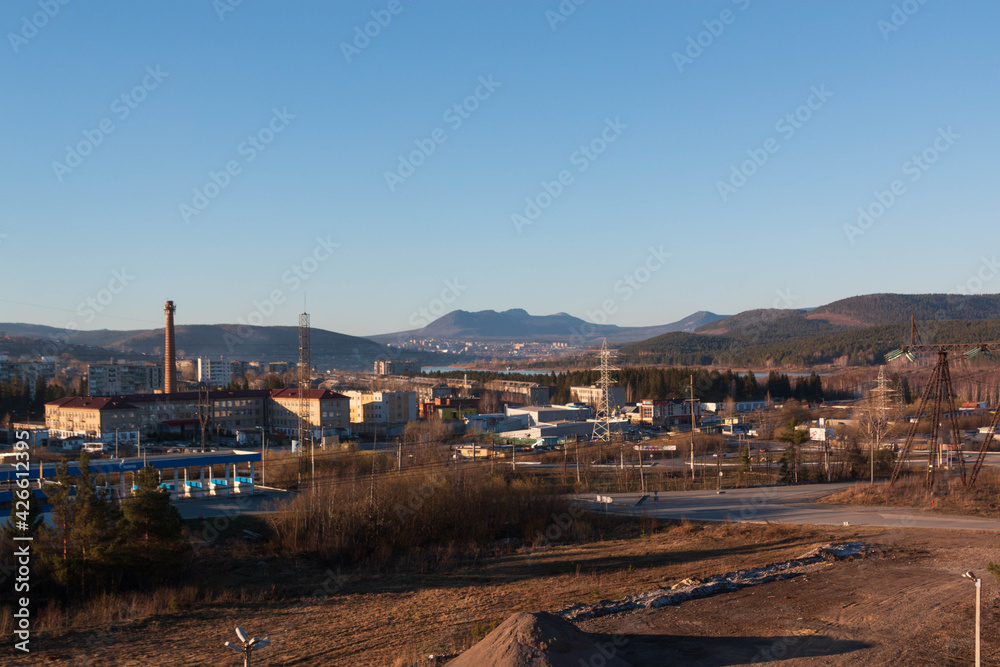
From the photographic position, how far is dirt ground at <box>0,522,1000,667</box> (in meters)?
7.62

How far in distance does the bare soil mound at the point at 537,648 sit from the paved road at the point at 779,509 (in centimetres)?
1152

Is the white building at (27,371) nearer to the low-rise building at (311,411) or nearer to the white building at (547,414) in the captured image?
the low-rise building at (311,411)

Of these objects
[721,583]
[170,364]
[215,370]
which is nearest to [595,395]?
[170,364]

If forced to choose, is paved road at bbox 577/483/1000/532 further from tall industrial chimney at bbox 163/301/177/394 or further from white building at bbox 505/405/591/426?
tall industrial chimney at bbox 163/301/177/394

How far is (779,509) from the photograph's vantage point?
1875 centimetres

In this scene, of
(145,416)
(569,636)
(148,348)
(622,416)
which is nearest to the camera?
(569,636)

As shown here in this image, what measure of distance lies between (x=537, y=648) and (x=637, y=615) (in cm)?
292

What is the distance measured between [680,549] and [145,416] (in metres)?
34.9

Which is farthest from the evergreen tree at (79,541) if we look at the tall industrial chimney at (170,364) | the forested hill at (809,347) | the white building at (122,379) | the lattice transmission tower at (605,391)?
the forested hill at (809,347)

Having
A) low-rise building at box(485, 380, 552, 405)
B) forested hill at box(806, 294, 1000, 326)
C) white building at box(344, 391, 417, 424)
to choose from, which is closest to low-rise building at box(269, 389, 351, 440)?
white building at box(344, 391, 417, 424)

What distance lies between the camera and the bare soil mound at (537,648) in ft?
20.6

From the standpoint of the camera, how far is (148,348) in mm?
166250

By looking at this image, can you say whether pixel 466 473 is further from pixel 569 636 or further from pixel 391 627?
pixel 569 636

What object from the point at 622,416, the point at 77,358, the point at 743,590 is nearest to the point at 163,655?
the point at 743,590
